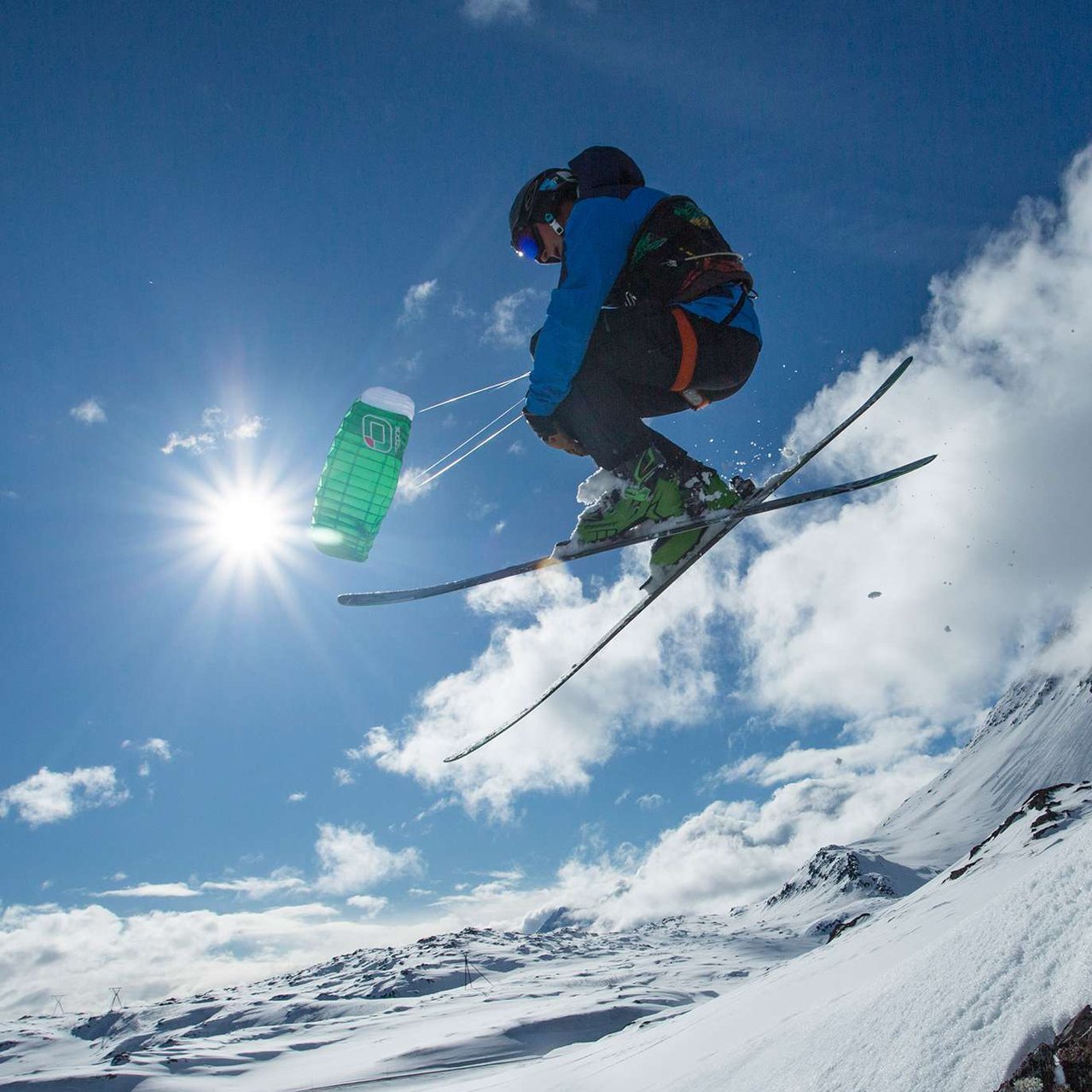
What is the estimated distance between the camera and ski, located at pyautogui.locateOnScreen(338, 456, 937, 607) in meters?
5.38

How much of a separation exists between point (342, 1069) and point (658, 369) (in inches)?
1636

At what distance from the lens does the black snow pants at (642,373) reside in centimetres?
458

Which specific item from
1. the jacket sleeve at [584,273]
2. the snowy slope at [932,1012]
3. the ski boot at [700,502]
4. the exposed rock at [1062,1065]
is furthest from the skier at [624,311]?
the exposed rock at [1062,1065]

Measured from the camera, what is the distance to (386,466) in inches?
250

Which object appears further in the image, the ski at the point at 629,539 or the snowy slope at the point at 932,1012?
the ski at the point at 629,539

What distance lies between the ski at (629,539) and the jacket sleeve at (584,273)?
1493 mm

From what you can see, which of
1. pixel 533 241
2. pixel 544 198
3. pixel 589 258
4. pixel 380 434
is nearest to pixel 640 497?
pixel 589 258

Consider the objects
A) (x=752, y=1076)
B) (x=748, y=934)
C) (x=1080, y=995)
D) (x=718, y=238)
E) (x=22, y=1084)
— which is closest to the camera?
(x=1080, y=995)

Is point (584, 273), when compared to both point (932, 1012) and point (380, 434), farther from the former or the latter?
point (932, 1012)

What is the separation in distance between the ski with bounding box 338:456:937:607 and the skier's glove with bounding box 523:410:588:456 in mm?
755

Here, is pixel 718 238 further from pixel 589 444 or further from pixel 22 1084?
pixel 22 1084

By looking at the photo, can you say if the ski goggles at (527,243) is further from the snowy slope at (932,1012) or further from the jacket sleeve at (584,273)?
the snowy slope at (932,1012)

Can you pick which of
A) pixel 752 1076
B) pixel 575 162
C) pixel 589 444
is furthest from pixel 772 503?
pixel 752 1076

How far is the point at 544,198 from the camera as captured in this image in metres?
4.79
